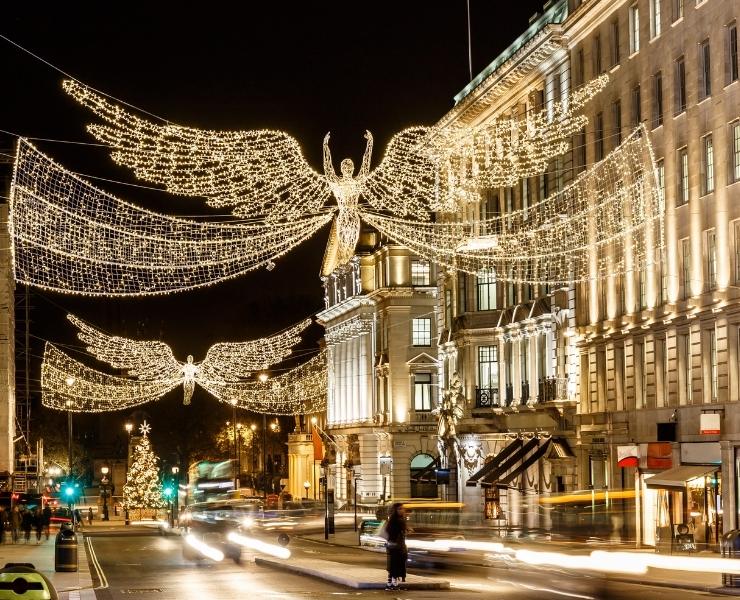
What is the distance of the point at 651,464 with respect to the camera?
154 feet

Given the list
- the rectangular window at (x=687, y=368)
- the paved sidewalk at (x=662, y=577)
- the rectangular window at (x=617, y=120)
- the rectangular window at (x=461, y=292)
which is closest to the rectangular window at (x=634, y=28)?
the rectangular window at (x=617, y=120)

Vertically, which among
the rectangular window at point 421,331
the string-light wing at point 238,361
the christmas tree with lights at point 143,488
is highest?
the rectangular window at point 421,331

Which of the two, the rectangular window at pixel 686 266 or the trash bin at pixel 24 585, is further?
the rectangular window at pixel 686 266

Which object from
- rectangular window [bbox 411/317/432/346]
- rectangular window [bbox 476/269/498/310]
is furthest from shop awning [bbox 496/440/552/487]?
rectangular window [bbox 411/317/432/346]

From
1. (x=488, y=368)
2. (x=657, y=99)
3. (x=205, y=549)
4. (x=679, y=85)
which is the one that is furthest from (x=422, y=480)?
(x=205, y=549)

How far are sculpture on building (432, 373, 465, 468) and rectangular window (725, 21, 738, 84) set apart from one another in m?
28.4

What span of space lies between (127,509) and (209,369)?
17.2 metres

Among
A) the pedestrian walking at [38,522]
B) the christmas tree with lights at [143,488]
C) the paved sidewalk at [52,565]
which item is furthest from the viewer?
the christmas tree with lights at [143,488]

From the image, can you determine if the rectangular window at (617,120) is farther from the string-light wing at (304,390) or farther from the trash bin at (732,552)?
the string-light wing at (304,390)

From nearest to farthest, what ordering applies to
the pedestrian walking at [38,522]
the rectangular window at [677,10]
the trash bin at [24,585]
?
the trash bin at [24,585]
the rectangular window at [677,10]
the pedestrian walking at [38,522]

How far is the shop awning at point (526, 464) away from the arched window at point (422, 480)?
2781cm

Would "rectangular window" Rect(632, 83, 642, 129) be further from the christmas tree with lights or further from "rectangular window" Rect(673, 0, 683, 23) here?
the christmas tree with lights

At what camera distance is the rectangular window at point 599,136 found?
2103 inches

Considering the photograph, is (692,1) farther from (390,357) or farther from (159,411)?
(159,411)
